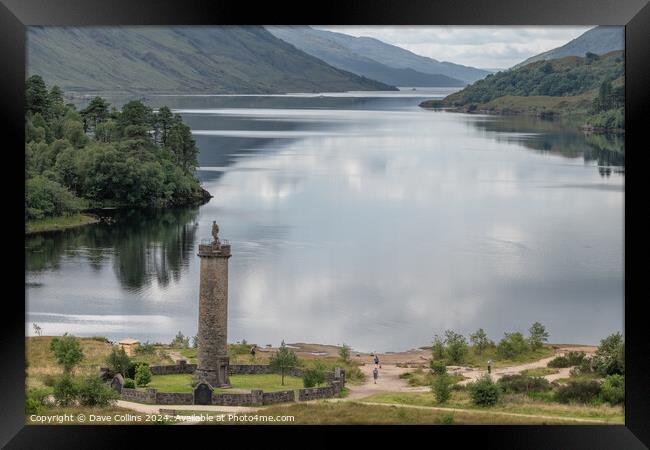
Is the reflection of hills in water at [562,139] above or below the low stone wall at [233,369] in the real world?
above

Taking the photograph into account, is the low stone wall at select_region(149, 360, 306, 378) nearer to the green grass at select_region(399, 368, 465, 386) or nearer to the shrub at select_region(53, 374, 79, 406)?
the green grass at select_region(399, 368, 465, 386)

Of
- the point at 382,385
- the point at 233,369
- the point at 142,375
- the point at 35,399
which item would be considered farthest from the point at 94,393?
the point at 382,385

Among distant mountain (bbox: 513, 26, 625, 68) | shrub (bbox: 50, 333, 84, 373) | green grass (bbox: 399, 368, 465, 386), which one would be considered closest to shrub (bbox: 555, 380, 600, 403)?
green grass (bbox: 399, 368, 465, 386)

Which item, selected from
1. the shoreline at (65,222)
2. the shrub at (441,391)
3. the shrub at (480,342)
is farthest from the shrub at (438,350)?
the shoreline at (65,222)

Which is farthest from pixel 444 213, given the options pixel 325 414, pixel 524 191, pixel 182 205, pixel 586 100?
pixel 325 414

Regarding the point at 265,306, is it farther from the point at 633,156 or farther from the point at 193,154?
the point at 633,156

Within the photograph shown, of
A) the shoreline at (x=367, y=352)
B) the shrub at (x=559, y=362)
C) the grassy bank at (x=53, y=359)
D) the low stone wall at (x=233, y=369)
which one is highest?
the low stone wall at (x=233, y=369)

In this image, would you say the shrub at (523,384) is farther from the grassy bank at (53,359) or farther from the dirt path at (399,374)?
the grassy bank at (53,359)

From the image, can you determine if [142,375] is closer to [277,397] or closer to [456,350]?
[277,397]
